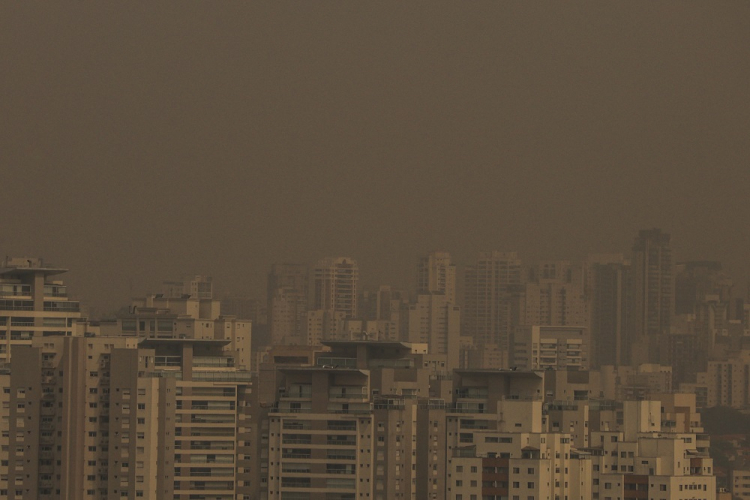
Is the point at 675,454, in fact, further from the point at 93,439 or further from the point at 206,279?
the point at 206,279

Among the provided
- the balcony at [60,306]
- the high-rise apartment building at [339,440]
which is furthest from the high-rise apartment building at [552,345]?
the high-rise apartment building at [339,440]

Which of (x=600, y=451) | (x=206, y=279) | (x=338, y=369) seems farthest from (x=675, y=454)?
(x=206, y=279)

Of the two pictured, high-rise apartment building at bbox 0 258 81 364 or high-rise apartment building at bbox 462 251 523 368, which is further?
high-rise apartment building at bbox 462 251 523 368

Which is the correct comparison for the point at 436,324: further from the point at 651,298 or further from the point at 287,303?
the point at 651,298

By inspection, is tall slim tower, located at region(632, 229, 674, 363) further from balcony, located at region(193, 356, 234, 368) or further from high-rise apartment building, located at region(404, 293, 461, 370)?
balcony, located at region(193, 356, 234, 368)

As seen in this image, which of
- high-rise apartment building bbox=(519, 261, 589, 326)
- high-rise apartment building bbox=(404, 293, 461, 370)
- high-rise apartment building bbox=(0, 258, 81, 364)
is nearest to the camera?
high-rise apartment building bbox=(0, 258, 81, 364)

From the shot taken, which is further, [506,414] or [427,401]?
[427,401]

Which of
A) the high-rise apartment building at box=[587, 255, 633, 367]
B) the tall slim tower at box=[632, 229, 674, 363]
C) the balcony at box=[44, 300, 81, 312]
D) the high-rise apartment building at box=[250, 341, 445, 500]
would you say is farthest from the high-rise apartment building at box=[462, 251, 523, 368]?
the high-rise apartment building at box=[250, 341, 445, 500]
